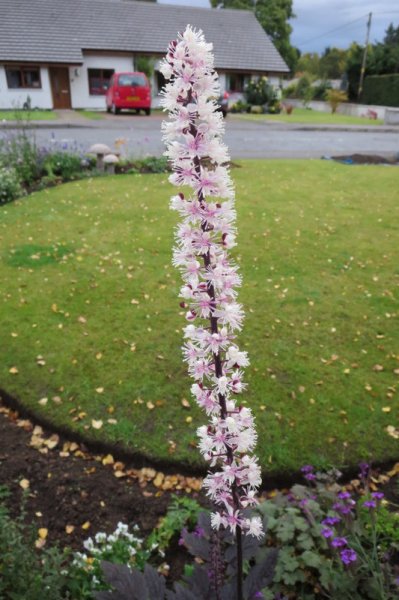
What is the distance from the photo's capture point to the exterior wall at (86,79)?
37.4 meters

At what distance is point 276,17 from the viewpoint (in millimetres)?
54906

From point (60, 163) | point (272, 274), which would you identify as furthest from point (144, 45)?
point (272, 274)

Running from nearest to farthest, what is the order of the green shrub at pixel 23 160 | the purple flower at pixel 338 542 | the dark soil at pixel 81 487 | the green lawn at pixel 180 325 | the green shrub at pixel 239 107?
1. the purple flower at pixel 338 542
2. the dark soil at pixel 81 487
3. the green lawn at pixel 180 325
4. the green shrub at pixel 23 160
5. the green shrub at pixel 239 107

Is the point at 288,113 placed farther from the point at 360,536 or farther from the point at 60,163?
the point at 360,536

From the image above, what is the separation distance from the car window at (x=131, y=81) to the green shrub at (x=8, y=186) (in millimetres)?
22152

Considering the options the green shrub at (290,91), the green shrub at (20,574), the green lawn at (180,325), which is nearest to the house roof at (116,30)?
the green shrub at (290,91)

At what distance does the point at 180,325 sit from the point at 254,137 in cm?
1826

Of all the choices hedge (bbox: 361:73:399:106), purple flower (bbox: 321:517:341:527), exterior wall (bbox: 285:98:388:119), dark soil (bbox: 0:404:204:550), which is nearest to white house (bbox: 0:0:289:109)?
exterior wall (bbox: 285:98:388:119)

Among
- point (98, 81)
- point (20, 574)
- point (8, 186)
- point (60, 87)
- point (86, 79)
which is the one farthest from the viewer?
point (98, 81)

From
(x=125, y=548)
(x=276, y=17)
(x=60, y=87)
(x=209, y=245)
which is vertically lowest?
(x=125, y=548)

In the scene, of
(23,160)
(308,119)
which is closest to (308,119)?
(308,119)

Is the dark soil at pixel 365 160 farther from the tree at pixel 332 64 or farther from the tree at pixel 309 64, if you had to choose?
the tree at pixel 332 64

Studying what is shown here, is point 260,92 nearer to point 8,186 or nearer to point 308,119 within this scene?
point 308,119

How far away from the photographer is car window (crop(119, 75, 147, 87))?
30.8 metres
